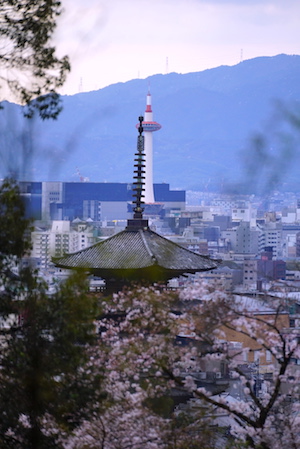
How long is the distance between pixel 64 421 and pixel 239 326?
5.42ft

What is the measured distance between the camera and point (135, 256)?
9.70 meters

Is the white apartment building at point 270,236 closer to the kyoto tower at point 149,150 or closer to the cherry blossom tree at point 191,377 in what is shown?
the cherry blossom tree at point 191,377

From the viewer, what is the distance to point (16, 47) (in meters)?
5.10

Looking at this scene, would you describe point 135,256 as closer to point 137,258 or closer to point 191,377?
point 137,258

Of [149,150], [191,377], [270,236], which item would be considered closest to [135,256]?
[270,236]

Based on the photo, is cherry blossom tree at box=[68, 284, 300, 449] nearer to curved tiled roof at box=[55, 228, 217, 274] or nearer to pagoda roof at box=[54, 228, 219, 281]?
pagoda roof at box=[54, 228, 219, 281]

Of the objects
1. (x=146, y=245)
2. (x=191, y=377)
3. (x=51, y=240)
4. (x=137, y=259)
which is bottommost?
(x=191, y=377)

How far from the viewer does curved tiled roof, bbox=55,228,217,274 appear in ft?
31.4

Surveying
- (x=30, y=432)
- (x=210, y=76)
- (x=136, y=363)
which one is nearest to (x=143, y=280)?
(x=136, y=363)

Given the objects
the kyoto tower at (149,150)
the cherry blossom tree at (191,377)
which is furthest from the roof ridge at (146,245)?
the kyoto tower at (149,150)

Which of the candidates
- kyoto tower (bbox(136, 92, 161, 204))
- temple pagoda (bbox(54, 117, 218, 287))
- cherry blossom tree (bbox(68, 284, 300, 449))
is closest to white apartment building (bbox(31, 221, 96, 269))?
cherry blossom tree (bbox(68, 284, 300, 449))

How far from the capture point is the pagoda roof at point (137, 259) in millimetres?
9422

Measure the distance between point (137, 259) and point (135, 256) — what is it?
13 cm

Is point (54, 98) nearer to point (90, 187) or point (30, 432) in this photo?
point (30, 432)
